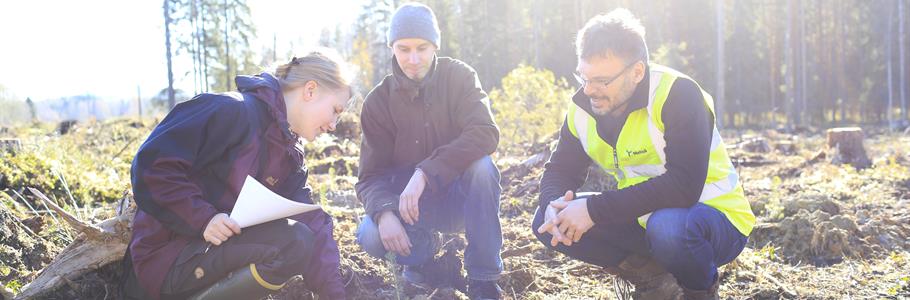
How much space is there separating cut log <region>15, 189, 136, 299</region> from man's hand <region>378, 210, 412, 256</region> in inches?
41.1

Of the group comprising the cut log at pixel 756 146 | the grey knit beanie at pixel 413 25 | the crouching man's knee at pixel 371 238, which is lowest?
the cut log at pixel 756 146

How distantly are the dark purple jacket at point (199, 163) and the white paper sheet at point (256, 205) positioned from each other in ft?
0.32

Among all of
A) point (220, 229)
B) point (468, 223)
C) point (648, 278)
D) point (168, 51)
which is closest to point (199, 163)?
point (220, 229)

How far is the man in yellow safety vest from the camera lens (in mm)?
2365

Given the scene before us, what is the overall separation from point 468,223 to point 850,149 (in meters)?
7.92

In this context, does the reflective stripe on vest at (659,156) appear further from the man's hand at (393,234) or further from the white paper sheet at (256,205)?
the white paper sheet at (256,205)

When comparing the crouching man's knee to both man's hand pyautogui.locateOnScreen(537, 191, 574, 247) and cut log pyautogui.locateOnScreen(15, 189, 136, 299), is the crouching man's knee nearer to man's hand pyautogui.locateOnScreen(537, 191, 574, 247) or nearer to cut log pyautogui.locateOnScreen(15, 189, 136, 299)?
man's hand pyautogui.locateOnScreen(537, 191, 574, 247)

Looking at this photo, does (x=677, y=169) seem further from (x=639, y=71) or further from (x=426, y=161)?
(x=426, y=161)

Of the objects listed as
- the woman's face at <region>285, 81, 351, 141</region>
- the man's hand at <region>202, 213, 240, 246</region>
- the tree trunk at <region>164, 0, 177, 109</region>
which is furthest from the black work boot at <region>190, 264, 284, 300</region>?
the tree trunk at <region>164, 0, 177, 109</region>

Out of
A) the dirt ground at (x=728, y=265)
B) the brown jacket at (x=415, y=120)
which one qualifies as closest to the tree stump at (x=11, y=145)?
the dirt ground at (x=728, y=265)

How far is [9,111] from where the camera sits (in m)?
49.3

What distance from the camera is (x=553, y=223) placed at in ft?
8.40

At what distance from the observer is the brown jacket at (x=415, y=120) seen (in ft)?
10.3

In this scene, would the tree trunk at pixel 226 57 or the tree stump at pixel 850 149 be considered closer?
the tree stump at pixel 850 149
